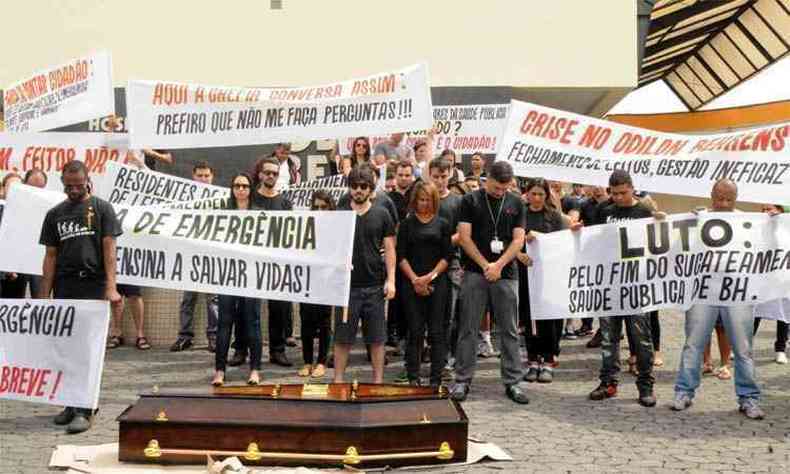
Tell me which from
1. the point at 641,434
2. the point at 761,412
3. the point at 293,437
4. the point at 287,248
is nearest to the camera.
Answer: the point at 293,437

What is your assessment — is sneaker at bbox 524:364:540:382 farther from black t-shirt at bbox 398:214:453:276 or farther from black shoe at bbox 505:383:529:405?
black t-shirt at bbox 398:214:453:276

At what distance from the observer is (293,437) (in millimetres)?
6980

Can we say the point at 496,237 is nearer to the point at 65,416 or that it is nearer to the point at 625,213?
the point at 625,213

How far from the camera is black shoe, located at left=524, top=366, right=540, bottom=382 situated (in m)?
10.4

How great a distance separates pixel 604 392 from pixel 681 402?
0.71 m

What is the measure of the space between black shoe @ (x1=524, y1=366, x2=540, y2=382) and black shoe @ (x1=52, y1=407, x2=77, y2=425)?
13.8 ft

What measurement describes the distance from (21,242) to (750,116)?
918 inches

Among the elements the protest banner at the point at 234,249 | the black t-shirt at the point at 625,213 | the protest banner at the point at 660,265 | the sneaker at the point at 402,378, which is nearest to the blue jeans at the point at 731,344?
the protest banner at the point at 660,265

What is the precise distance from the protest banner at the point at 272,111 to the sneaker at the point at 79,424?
14.0ft

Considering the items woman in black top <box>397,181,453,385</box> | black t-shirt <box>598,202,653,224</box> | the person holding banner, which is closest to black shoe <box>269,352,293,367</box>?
woman in black top <box>397,181,453,385</box>

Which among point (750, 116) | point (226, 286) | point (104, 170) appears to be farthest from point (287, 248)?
point (750, 116)

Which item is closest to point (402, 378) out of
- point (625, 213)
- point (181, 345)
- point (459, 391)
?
point (459, 391)

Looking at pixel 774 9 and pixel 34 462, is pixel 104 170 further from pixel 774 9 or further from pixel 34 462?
pixel 774 9

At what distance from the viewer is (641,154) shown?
10.8 metres
